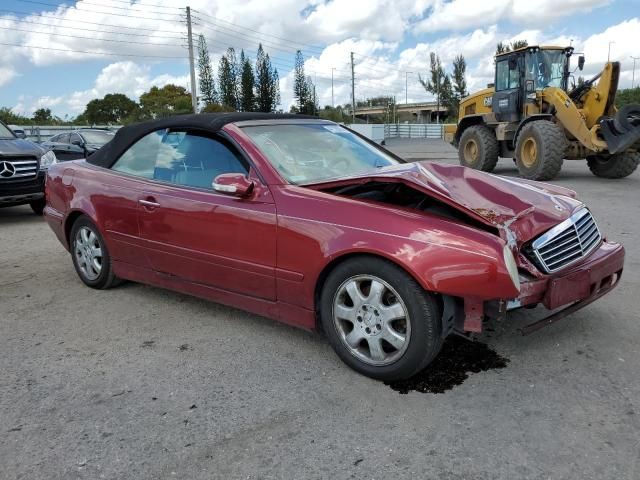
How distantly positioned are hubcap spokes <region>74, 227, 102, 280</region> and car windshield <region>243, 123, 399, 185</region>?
1.82 meters

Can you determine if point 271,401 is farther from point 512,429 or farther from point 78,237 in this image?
point 78,237

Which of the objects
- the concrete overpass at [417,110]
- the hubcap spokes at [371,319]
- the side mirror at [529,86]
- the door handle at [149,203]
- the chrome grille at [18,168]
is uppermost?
the concrete overpass at [417,110]

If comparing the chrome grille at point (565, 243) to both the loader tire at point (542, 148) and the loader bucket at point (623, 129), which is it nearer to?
the loader bucket at point (623, 129)

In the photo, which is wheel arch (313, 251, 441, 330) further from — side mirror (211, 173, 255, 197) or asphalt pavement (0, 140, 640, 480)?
side mirror (211, 173, 255, 197)

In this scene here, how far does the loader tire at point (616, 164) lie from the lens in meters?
11.9

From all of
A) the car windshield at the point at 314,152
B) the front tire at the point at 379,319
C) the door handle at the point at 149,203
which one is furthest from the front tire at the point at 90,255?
the front tire at the point at 379,319

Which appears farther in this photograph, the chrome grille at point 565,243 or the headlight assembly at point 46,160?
the headlight assembly at point 46,160

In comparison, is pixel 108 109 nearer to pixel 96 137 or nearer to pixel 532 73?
pixel 96 137

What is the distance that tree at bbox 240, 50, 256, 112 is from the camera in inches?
3302

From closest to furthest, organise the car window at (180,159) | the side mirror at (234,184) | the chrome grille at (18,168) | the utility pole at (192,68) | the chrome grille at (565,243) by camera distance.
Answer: the chrome grille at (565,243) < the side mirror at (234,184) < the car window at (180,159) < the chrome grille at (18,168) < the utility pole at (192,68)

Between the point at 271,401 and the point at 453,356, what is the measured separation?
1166mm

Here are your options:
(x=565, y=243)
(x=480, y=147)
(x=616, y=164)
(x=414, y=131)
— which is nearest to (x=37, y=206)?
(x=565, y=243)

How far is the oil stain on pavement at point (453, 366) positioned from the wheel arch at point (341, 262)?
0.50 m

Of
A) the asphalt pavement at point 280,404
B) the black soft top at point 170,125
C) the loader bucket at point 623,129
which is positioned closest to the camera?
the asphalt pavement at point 280,404
